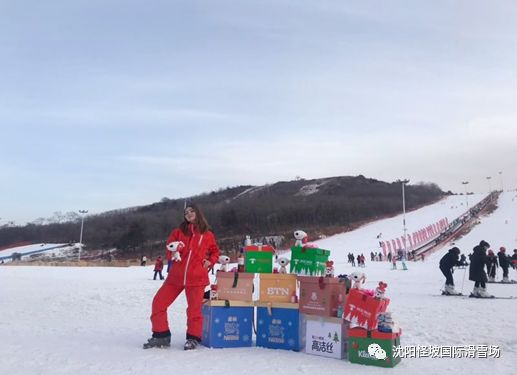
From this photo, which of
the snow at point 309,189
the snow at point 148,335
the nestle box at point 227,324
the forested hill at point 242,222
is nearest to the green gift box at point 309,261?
the nestle box at point 227,324

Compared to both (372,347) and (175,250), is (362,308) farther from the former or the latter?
(175,250)

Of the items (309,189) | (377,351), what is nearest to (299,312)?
(377,351)

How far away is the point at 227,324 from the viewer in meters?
5.25

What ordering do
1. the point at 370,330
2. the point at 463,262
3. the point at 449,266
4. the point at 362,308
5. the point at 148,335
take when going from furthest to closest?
1. the point at 463,262
2. the point at 449,266
3. the point at 148,335
4. the point at 362,308
5. the point at 370,330

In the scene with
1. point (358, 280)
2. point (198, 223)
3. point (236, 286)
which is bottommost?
point (236, 286)

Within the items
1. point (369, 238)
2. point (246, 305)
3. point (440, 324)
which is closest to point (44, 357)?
point (246, 305)

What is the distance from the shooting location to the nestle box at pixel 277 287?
526cm

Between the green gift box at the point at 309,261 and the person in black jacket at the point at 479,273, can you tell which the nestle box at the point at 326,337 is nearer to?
the green gift box at the point at 309,261

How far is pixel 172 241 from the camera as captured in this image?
5.39 metres

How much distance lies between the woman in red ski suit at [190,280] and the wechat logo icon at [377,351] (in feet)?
6.12

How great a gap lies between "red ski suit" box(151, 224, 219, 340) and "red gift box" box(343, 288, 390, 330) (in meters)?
1.62

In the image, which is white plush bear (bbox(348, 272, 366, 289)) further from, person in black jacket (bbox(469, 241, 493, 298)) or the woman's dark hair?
person in black jacket (bbox(469, 241, 493, 298))

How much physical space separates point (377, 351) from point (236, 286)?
1743mm

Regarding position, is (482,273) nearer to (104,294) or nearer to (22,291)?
(104,294)
